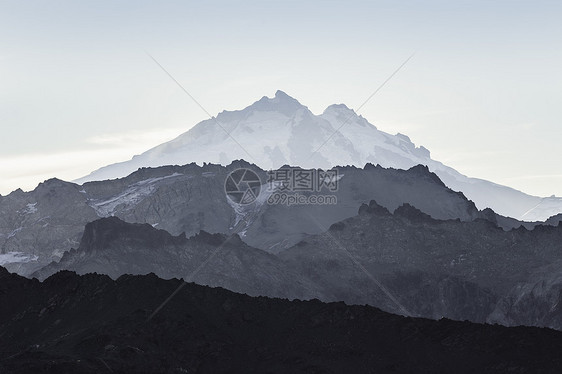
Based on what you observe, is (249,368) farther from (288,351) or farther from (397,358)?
(397,358)

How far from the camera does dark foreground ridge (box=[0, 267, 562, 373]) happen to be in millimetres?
160125

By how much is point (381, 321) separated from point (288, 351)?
16818 mm

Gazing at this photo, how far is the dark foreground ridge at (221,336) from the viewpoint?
160m

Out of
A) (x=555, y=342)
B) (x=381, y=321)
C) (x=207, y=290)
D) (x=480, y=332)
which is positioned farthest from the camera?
(x=207, y=290)

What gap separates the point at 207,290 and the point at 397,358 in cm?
4205

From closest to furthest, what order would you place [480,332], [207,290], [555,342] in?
[555,342], [480,332], [207,290]

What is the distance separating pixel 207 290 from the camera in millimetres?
195125

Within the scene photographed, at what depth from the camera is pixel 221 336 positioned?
17912 cm

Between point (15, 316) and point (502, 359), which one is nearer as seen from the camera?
point (502, 359)

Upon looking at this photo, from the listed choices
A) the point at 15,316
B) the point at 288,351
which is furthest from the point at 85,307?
the point at 288,351

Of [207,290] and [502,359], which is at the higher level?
[207,290]

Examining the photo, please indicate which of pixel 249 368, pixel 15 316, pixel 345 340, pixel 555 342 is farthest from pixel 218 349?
pixel 555 342

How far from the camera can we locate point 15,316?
18900 cm

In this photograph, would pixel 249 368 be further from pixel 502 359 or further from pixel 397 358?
pixel 502 359
